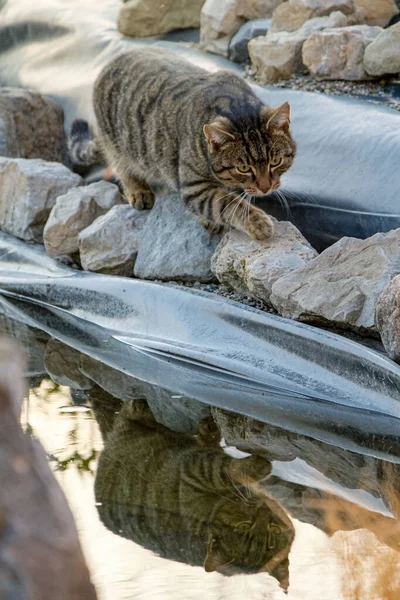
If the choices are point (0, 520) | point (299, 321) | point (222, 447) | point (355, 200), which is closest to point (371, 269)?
point (299, 321)

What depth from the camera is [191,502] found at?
2.26m

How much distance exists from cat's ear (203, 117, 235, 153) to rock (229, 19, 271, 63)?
1.54m

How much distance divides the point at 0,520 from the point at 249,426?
2.02 meters

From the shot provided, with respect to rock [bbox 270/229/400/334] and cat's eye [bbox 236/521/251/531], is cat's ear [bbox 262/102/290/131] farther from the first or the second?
cat's eye [bbox 236/521/251/531]

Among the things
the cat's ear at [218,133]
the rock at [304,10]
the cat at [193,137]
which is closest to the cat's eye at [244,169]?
the cat at [193,137]

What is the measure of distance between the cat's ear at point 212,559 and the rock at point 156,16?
12.3 feet

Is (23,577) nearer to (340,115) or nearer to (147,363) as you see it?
(147,363)

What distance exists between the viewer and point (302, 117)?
378cm

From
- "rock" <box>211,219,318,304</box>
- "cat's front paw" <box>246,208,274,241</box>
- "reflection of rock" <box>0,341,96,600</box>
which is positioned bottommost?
"rock" <box>211,219,318,304</box>

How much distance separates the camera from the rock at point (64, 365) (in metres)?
3.11

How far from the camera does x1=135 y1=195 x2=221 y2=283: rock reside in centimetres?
358

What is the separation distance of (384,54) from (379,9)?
0.74 meters

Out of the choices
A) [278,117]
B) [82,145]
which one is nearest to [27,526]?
[278,117]

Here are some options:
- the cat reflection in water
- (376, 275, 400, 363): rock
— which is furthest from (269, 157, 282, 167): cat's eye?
the cat reflection in water
